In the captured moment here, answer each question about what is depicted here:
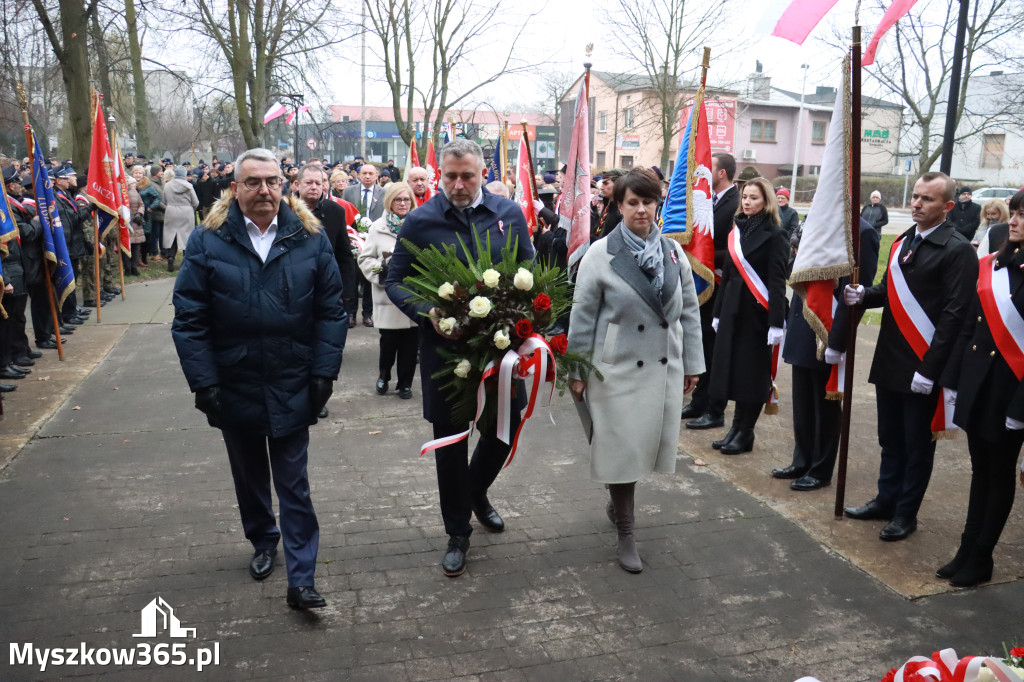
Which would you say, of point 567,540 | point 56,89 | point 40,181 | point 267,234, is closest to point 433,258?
point 267,234

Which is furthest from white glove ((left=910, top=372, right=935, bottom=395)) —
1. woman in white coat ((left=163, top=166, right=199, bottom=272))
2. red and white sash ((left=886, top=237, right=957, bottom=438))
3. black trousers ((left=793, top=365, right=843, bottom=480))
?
woman in white coat ((left=163, top=166, right=199, bottom=272))

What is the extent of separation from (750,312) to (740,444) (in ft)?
3.45

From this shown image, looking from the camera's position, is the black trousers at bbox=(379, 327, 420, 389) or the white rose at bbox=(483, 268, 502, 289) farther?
the black trousers at bbox=(379, 327, 420, 389)

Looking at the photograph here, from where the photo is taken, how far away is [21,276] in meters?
8.80

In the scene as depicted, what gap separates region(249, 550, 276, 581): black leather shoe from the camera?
426 cm

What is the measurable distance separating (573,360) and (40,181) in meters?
7.87

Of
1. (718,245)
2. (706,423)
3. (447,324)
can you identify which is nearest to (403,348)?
(706,423)

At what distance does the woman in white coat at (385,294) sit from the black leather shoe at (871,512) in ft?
13.7

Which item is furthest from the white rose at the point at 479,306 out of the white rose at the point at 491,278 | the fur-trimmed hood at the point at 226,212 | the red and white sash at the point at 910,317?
the red and white sash at the point at 910,317

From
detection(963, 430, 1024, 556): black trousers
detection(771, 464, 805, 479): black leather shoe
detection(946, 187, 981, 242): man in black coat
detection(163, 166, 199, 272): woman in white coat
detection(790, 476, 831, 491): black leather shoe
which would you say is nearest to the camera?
detection(963, 430, 1024, 556): black trousers

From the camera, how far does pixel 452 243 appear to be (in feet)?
14.3

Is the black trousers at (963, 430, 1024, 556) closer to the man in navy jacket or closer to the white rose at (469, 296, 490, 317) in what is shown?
the white rose at (469, 296, 490, 317)

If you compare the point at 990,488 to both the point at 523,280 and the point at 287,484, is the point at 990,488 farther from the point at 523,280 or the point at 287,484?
the point at 287,484

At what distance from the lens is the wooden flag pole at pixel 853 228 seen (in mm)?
4774
